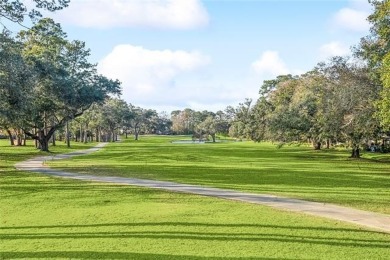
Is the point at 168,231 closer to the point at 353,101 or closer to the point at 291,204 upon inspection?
the point at 291,204

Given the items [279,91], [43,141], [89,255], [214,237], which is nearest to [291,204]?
[214,237]

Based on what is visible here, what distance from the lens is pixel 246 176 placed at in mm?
20375

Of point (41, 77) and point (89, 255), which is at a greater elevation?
point (41, 77)

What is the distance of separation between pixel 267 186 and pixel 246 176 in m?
3.84

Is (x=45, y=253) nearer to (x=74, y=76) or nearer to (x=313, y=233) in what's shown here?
(x=313, y=233)

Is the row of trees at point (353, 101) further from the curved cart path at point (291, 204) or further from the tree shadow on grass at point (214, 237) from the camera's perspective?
the tree shadow on grass at point (214, 237)

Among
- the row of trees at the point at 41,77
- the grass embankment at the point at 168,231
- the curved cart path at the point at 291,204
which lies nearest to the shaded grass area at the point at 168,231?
the grass embankment at the point at 168,231

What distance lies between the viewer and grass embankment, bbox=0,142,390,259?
708cm

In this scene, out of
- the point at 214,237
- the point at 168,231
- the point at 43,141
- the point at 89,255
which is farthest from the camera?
the point at 43,141

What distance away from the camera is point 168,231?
8.55m

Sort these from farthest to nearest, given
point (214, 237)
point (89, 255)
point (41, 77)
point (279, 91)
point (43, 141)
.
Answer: point (279, 91) < point (43, 141) < point (41, 77) < point (214, 237) < point (89, 255)

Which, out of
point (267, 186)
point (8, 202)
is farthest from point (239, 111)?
point (8, 202)

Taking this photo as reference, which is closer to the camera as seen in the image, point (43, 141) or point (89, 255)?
point (89, 255)

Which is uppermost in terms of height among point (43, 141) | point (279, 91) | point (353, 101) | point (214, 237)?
point (279, 91)
